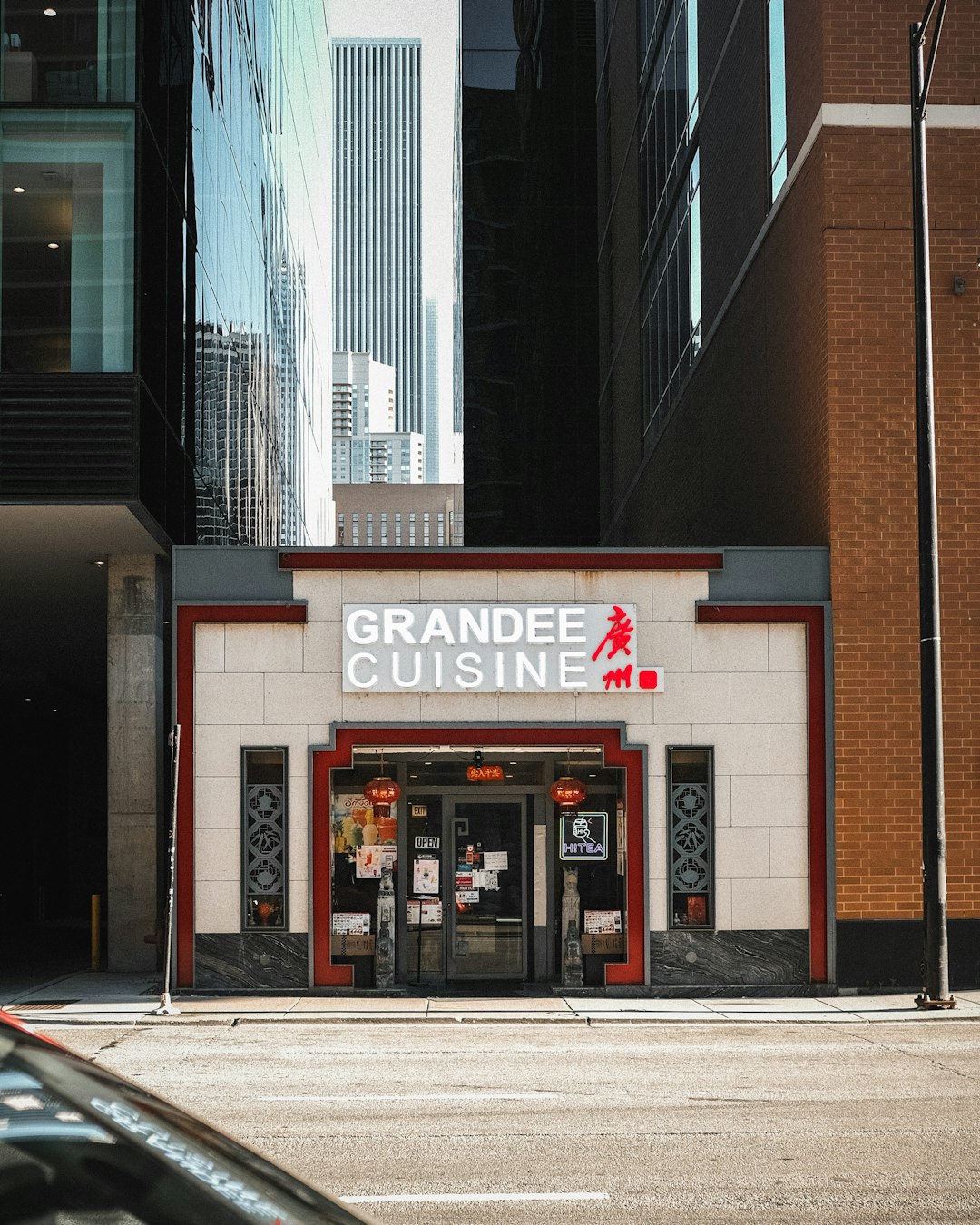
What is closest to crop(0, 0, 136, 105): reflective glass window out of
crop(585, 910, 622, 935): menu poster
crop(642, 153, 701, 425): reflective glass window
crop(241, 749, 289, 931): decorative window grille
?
crop(241, 749, 289, 931): decorative window grille

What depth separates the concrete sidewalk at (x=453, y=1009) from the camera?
14797 mm

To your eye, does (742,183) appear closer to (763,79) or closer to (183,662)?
(763,79)

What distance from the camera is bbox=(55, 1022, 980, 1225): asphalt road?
7.56m

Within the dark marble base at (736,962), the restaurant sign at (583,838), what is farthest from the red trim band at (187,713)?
the dark marble base at (736,962)

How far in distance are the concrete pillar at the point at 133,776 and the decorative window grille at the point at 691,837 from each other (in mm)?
7250

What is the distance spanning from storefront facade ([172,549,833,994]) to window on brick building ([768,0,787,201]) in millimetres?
5991

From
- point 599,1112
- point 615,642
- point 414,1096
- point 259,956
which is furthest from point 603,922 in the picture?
point 599,1112

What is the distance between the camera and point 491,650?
675 inches

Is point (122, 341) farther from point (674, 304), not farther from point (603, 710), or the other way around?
point (674, 304)

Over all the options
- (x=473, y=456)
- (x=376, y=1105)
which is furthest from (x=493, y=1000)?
(x=473, y=456)

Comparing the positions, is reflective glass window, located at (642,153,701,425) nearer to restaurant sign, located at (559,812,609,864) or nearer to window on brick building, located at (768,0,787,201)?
window on brick building, located at (768,0,787,201)

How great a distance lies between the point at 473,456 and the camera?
148 feet

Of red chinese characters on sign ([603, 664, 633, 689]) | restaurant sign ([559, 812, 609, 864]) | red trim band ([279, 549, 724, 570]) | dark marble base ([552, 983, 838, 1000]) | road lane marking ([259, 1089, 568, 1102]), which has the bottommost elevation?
dark marble base ([552, 983, 838, 1000])

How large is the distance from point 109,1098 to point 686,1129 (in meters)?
7.80
